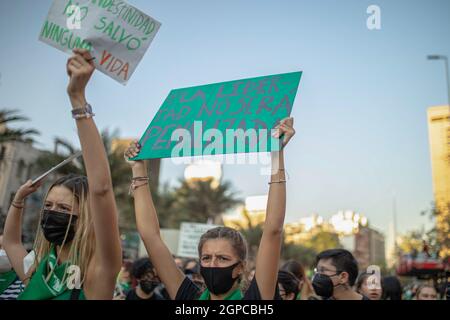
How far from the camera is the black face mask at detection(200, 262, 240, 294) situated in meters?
2.38

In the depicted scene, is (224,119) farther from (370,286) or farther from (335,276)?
(370,286)

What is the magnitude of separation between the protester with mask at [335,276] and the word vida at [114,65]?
242 cm

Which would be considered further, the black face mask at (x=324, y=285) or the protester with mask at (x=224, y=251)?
the black face mask at (x=324, y=285)

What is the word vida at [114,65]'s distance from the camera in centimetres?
210

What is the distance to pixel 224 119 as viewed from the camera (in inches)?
104

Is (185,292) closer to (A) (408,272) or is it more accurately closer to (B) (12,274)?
(B) (12,274)

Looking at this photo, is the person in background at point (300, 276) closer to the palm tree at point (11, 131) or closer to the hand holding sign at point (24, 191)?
the hand holding sign at point (24, 191)

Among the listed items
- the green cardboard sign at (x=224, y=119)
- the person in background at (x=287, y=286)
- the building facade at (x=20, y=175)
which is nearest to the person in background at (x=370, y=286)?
the person in background at (x=287, y=286)

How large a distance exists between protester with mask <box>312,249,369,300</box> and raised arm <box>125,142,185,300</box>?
1598mm

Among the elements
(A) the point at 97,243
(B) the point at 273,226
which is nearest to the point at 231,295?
(B) the point at 273,226

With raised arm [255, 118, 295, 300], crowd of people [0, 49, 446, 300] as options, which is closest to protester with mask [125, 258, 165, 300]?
crowd of people [0, 49, 446, 300]

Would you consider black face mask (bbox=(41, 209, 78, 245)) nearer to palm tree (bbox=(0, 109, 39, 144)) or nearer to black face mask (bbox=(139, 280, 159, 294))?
black face mask (bbox=(139, 280, 159, 294))

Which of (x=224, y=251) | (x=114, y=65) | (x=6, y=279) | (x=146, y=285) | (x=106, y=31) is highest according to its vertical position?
(x=106, y=31)

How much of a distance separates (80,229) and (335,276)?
2.32 metres
